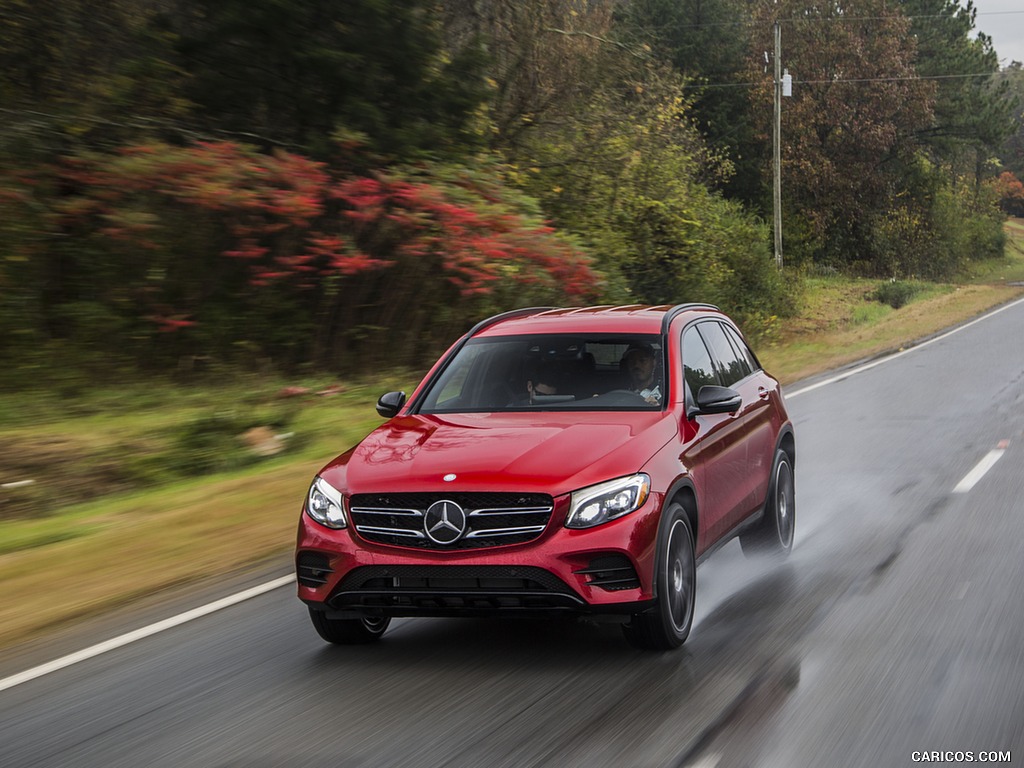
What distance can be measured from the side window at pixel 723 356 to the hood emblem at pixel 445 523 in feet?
8.82

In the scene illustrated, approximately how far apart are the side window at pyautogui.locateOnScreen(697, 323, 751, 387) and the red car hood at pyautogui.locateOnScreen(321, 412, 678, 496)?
140 centimetres

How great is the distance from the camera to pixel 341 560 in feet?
19.3

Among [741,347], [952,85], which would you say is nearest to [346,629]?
[741,347]

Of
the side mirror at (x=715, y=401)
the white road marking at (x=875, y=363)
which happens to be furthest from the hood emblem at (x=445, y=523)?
the white road marking at (x=875, y=363)

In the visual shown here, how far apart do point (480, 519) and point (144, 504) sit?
5.57 metres

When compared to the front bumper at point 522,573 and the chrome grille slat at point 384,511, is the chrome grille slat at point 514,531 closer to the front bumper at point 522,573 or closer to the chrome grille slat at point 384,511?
the front bumper at point 522,573

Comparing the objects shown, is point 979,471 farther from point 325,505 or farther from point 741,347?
point 325,505

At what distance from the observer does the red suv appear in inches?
224

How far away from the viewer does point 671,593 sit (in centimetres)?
607

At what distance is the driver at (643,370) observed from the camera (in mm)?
7004

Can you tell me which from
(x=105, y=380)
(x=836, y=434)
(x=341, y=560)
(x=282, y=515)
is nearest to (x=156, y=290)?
(x=105, y=380)

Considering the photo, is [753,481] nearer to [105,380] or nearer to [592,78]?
[105,380]

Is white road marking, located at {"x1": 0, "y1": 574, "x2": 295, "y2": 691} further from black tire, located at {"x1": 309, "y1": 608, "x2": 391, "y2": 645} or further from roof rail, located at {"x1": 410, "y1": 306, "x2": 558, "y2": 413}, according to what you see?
roof rail, located at {"x1": 410, "y1": 306, "x2": 558, "y2": 413}

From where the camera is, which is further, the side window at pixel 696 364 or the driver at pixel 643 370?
the side window at pixel 696 364
